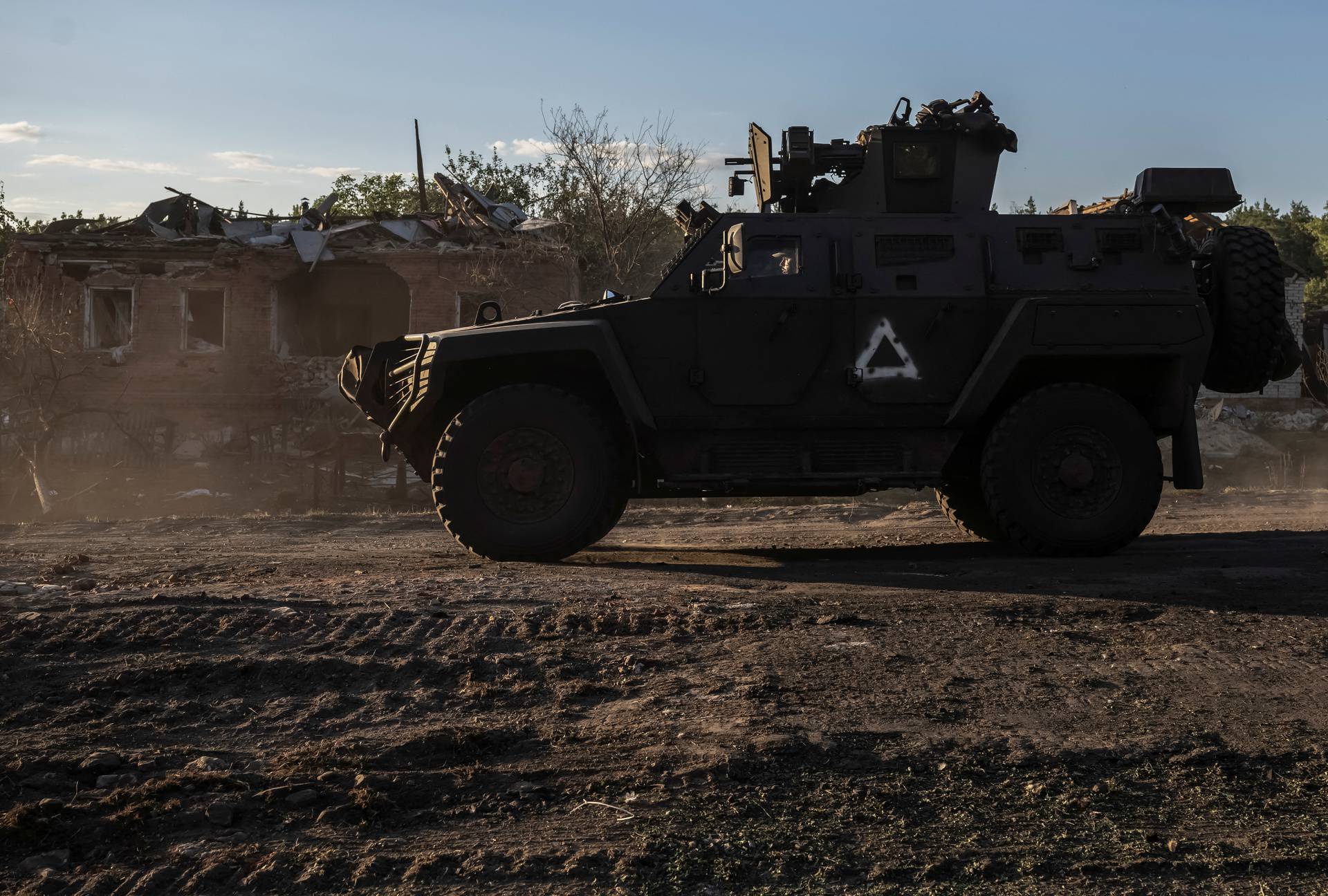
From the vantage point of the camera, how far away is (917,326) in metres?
7.52

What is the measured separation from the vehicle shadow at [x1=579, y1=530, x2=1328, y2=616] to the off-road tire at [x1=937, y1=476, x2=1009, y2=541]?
0.73 ft

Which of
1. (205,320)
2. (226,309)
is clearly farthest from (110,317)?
(226,309)

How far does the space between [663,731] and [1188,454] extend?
514cm

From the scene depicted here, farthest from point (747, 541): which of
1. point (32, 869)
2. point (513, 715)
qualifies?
point (32, 869)

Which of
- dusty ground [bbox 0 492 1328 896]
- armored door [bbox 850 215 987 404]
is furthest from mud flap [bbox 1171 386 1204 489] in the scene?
armored door [bbox 850 215 987 404]

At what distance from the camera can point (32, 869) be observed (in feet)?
9.44

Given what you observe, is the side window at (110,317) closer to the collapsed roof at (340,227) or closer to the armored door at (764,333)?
the collapsed roof at (340,227)

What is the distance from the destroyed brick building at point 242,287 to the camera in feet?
79.2

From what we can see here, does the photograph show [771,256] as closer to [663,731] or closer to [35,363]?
[663,731]

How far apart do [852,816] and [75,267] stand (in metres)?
25.3

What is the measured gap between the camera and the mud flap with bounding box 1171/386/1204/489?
7.68 metres

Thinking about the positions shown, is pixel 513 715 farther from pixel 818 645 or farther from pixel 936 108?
pixel 936 108

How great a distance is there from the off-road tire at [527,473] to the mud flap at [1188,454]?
11.8 ft

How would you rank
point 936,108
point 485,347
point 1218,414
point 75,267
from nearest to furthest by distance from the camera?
point 485,347
point 936,108
point 75,267
point 1218,414
